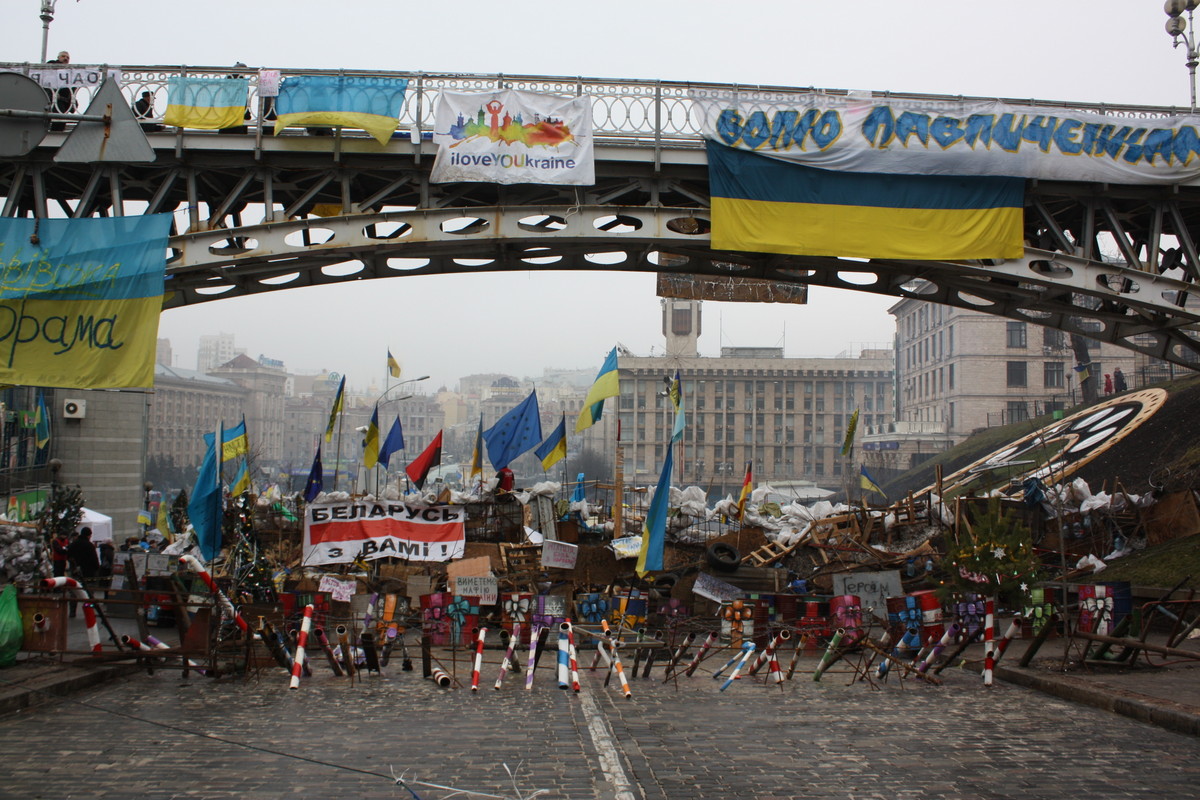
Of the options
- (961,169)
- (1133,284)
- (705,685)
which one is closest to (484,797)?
(705,685)

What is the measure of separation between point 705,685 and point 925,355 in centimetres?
6915

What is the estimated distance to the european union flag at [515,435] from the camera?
2770 cm

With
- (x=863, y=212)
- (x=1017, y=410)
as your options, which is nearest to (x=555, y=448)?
(x=863, y=212)

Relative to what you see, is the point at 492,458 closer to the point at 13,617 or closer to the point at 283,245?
the point at 283,245

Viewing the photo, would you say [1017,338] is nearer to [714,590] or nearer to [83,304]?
[714,590]

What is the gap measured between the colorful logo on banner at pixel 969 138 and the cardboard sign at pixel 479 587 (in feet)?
36.1

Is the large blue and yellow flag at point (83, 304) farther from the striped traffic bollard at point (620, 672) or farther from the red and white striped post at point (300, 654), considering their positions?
the striped traffic bollard at point (620, 672)

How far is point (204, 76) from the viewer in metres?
20.6

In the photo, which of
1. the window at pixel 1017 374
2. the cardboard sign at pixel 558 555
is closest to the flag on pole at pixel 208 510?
the cardboard sign at pixel 558 555

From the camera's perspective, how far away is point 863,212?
22.5m

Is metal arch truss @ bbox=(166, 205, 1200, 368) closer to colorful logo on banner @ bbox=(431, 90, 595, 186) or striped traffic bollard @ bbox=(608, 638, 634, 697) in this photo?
colorful logo on banner @ bbox=(431, 90, 595, 186)

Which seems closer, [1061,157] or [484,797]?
[484,797]

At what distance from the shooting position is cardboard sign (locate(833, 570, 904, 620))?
19500 millimetres

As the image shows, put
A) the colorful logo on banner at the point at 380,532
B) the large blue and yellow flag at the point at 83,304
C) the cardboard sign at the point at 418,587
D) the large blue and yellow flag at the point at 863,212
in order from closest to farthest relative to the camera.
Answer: the large blue and yellow flag at the point at 83,304 < the colorful logo on banner at the point at 380,532 < the cardboard sign at the point at 418,587 < the large blue and yellow flag at the point at 863,212
